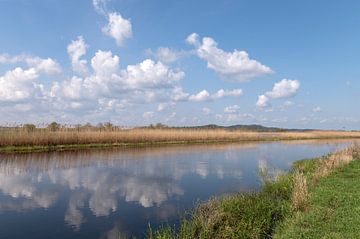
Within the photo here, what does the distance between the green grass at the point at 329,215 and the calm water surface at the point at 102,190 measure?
2751mm

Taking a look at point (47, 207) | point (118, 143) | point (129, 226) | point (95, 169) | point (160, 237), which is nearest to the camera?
point (160, 237)

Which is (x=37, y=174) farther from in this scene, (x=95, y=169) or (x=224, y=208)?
(x=224, y=208)

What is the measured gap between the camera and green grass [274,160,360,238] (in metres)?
6.51

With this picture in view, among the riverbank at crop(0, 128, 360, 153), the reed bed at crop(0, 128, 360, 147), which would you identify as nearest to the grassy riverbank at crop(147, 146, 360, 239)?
the riverbank at crop(0, 128, 360, 153)

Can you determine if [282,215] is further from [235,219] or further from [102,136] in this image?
[102,136]

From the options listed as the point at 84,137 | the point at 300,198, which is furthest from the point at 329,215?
the point at 84,137

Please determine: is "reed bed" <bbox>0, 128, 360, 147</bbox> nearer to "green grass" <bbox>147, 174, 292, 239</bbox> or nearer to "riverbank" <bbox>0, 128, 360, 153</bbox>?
"riverbank" <bbox>0, 128, 360, 153</bbox>

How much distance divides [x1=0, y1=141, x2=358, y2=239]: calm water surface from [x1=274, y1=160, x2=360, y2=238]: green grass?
2.75m

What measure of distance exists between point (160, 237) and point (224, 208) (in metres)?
2.64

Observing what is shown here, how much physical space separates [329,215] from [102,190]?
284 inches

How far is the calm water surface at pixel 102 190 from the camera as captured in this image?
8.12m

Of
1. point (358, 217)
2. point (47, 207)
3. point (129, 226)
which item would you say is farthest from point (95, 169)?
point (358, 217)

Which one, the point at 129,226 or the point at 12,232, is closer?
the point at 12,232

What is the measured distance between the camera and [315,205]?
8.50 metres
